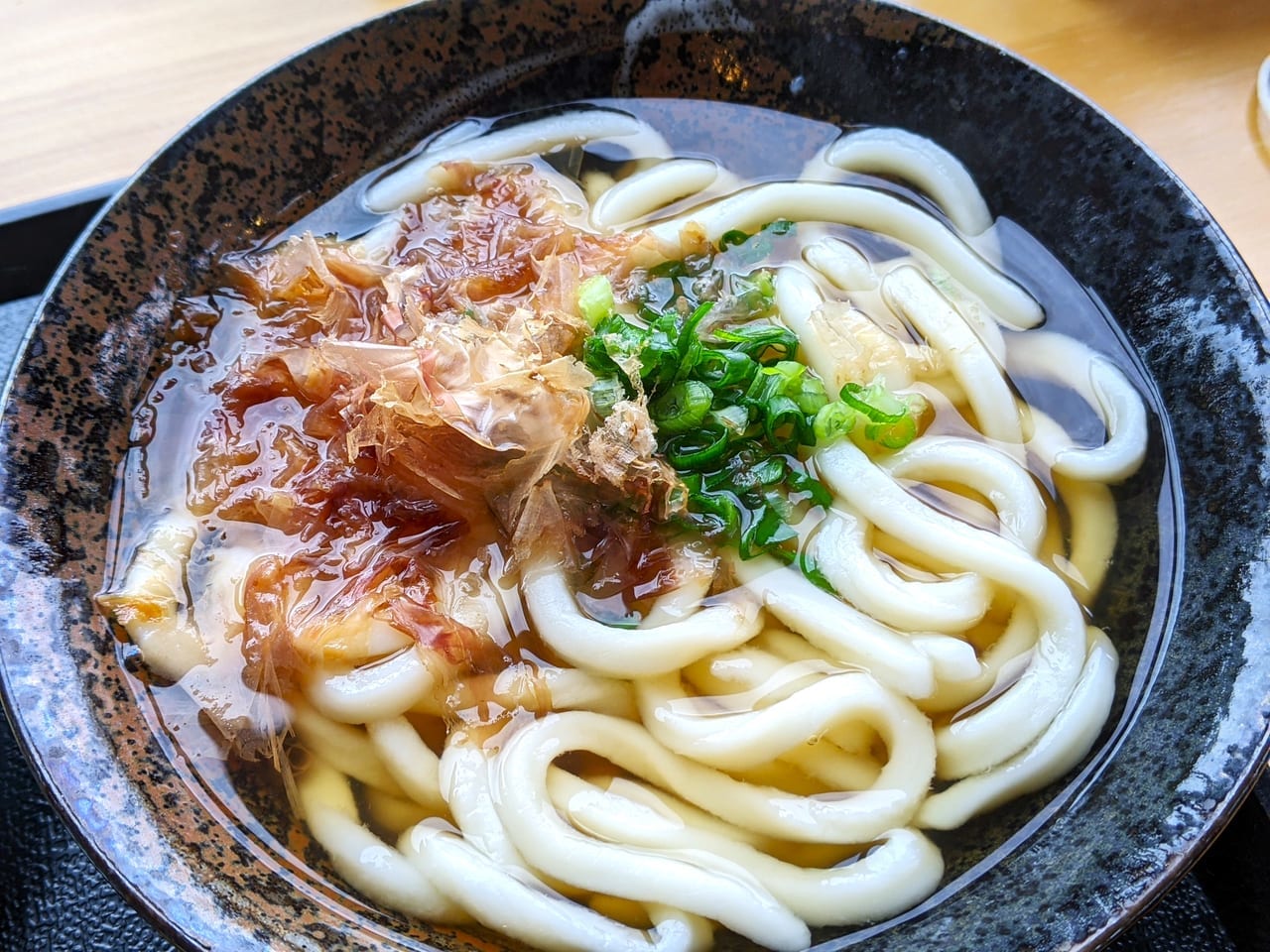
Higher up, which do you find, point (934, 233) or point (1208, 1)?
point (1208, 1)

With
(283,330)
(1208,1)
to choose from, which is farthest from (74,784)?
(1208,1)

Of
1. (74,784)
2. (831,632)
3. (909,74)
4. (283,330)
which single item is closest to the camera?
(74,784)

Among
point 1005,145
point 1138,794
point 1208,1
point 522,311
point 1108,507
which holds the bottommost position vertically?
point 1138,794

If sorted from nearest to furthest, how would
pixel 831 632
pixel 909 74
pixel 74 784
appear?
pixel 74 784 < pixel 831 632 < pixel 909 74

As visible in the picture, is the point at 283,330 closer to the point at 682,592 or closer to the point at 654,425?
the point at 654,425

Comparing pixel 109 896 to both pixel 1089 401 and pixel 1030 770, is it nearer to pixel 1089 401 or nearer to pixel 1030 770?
Answer: pixel 1030 770

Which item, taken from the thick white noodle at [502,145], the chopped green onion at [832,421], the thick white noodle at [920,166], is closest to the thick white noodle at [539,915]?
the chopped green onion at [832,421]

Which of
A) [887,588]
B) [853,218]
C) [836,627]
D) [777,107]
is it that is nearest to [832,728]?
[836,627]

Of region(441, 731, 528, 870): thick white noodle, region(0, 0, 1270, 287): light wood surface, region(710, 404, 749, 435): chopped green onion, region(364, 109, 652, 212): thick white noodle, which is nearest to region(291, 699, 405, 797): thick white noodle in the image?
region(441, 731, 528, 870): thick white noodle
